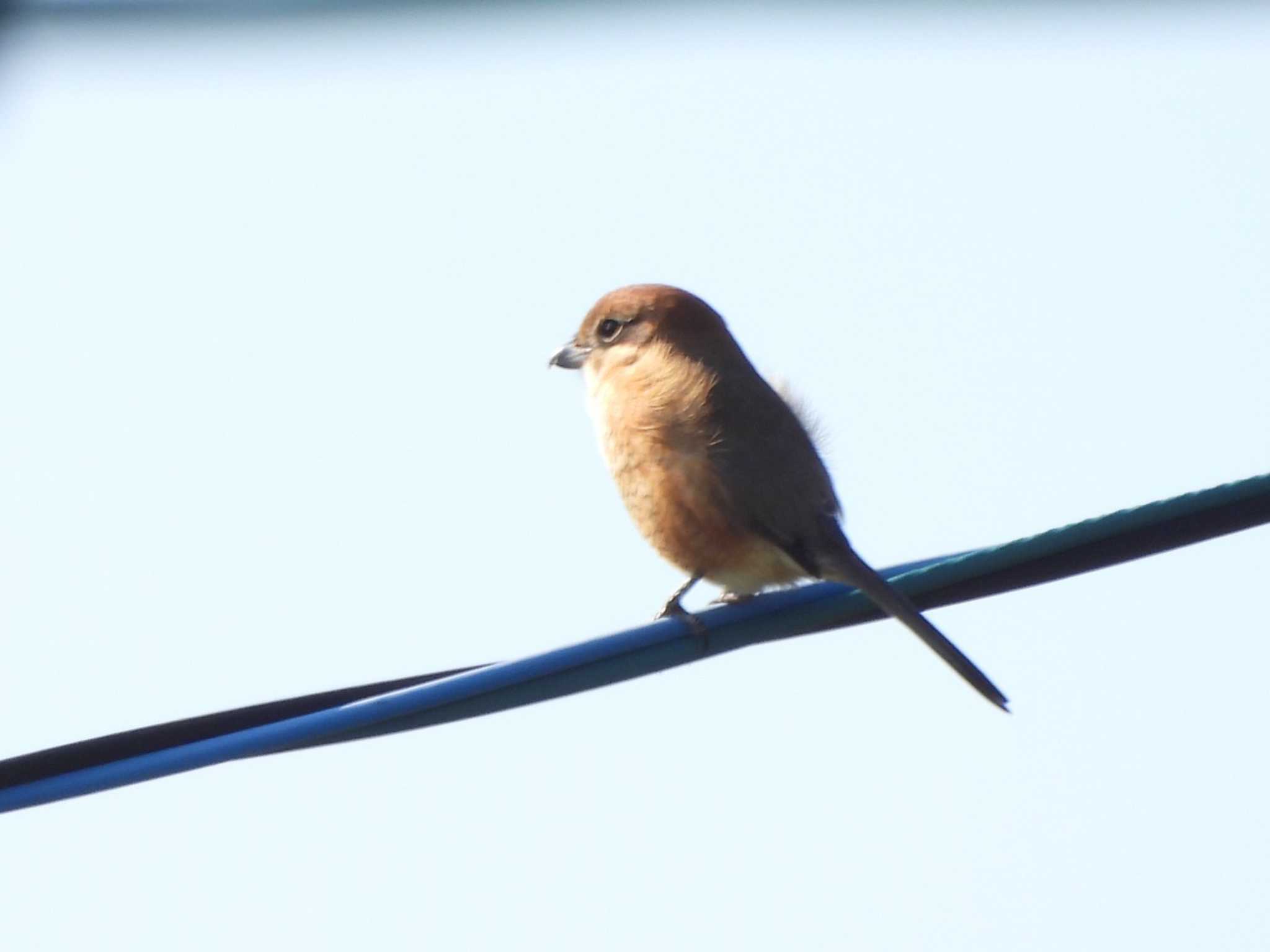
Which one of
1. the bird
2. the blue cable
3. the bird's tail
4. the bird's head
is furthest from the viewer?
the bird's head

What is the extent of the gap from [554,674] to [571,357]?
2770 mm

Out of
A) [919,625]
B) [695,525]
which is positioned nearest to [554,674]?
[919,625]

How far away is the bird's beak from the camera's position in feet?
19.2

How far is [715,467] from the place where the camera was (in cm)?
496

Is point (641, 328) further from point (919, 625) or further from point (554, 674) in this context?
point (554, 674)

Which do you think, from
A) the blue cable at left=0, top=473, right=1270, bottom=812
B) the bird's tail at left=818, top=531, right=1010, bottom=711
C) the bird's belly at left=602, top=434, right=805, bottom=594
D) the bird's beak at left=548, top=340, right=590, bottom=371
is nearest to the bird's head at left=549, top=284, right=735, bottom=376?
the bird's beak at left=548, top=340, right=590, bottom=371

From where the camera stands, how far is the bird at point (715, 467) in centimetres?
487

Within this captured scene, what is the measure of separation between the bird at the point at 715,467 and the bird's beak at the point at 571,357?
31cm

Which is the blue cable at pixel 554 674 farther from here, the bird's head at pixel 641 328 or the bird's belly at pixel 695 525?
the bird's head at pixel 641 328

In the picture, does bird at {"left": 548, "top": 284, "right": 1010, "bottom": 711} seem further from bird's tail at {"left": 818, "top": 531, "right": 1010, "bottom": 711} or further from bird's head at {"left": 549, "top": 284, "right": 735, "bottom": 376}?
bird's tail at {"left": 818, "top": 531, "right": 1010, "bottom": 711}

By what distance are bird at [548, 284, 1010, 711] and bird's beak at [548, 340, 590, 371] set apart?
31 centimetres

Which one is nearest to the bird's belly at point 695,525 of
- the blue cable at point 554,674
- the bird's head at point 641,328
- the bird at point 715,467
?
the bird at point 715,467

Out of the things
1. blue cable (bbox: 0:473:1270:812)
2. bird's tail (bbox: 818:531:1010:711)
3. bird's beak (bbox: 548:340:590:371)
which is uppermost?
bird's beak (bbox: 548:340:590:371)

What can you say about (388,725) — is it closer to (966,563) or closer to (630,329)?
(966,563)
